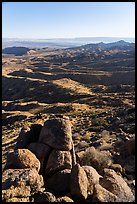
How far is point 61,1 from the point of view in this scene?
5.31 meters

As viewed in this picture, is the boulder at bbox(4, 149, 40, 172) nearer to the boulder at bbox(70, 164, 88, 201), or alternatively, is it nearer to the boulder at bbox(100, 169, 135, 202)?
the boulder at bbox(70, 164, 88, 201)

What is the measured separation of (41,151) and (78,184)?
2409 mm

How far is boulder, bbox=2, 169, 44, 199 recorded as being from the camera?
888 cm

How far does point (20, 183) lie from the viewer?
30.1 feet

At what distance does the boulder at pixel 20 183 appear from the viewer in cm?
888

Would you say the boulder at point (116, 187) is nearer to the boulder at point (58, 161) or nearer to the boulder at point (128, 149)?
the boulder at point (58, 161)

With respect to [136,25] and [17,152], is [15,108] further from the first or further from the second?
[136,25]

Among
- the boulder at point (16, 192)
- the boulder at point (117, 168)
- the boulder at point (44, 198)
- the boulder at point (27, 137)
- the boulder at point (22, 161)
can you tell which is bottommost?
the boulder at point (117, 168)

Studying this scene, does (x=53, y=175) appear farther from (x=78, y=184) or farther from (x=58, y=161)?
(x=78, y=184)

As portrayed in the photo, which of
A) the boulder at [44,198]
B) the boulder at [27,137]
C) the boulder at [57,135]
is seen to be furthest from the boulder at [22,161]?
the boulder at [27,137]

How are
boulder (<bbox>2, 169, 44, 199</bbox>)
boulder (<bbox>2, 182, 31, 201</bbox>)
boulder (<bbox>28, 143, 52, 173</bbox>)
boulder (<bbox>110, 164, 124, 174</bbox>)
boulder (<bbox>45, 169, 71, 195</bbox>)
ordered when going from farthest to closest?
boulder (<bbox>110, 164, 124, 174</bbox>) → boulder (<bbox>28, 143, 52, 173</bbox>) → boulder (<bbox>45, 169, 71, 195</bbox>) → boulder (<bbox>2, 169, 44, 199</bbox>) → boulder (<bbox>2, 182, 31, 201</bbox>)

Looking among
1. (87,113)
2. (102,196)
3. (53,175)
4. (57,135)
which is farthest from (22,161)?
(87,113)

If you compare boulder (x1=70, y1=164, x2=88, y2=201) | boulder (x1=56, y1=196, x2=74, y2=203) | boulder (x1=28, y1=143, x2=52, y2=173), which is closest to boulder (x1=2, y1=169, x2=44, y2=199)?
boulder (x1=56, y1=196, x2=74, y2=203)

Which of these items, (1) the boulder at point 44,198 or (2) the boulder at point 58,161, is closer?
(1) the boulder at point 44,198
